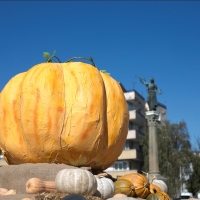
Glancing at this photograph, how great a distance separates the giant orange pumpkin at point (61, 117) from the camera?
24.8 feet

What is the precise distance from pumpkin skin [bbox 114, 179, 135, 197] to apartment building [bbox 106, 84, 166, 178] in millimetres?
34963

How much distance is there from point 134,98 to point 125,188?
40.9 m

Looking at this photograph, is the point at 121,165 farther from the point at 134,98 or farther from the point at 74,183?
the point at 74,183

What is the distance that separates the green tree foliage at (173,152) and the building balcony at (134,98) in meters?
6.99

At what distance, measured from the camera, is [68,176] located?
6.53 metres

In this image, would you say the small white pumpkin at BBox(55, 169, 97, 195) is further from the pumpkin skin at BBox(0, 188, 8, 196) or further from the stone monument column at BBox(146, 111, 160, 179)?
the stone monument column at BBox(146, 111, 160, 179)

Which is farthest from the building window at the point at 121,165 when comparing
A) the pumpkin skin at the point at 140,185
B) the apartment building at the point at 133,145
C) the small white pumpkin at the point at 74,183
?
the small white pumpkin at the point at 74,183

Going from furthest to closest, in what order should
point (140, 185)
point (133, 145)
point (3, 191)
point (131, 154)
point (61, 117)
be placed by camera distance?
point (133, 145) < point (131, 154) < point (140, 185) < point (61, 117) < point (3, 191)

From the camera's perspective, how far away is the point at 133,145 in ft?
154

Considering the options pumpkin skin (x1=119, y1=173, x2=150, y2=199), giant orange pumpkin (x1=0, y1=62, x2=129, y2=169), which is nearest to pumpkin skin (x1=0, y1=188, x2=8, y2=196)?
giant orange pumpkin (x1=0, y1=62, x2=129, y2=169)

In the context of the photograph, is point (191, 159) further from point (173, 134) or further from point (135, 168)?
point (135, 168)

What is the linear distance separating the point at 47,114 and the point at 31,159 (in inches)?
43.7

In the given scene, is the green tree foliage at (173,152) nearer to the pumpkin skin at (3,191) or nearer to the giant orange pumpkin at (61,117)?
the giant orange pumpkin at (61,117)

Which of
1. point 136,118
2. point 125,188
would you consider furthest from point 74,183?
point 136,118
